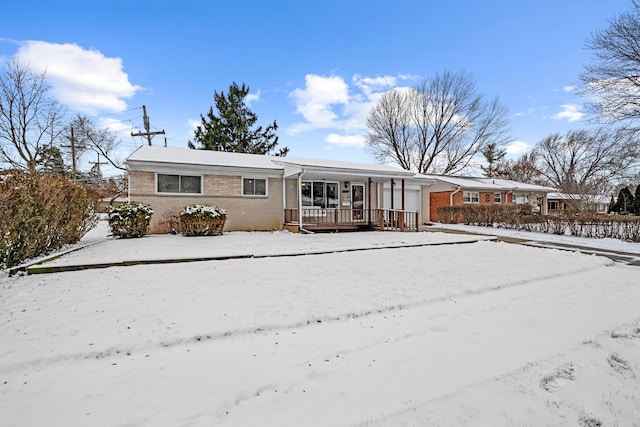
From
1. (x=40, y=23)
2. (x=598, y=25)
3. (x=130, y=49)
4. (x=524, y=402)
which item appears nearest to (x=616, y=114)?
(x=598, y=25)

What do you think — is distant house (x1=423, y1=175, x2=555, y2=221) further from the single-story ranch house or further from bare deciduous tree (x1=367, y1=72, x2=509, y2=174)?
the single-story ranch house

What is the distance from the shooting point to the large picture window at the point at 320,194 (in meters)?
14.8

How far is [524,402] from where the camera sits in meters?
2.29

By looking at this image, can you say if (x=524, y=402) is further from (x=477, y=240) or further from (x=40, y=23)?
(x=40, y=23)

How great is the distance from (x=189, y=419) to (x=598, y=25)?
68.4 feet

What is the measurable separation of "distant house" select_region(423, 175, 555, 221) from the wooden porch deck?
7.55 meters

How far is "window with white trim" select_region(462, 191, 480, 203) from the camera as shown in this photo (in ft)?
79.1

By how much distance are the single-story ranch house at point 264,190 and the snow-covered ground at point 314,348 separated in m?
6.60

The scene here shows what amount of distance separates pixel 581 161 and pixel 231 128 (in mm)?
36186

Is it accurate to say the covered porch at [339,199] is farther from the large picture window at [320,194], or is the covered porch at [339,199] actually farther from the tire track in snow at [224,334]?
the tire track in snow at [224,334]

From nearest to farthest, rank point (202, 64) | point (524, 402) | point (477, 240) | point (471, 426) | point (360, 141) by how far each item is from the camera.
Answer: point (471, 426) < point (524, 402) < point (477, 240) < point (202, 64) < point (360, 141)

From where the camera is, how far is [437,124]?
30859 millimetres

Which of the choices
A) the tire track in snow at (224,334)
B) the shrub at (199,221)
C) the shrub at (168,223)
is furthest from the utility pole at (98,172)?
the tire track in snow at (224,334)

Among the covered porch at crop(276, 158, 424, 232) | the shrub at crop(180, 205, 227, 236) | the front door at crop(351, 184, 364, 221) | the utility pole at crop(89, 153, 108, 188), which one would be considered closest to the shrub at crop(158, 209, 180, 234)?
the shrub at crop(180, 205, 227, 236)
